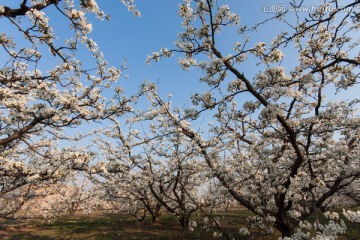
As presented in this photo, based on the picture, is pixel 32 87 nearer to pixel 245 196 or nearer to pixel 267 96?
pixel 267 96

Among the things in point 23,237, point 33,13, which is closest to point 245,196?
point 33,13

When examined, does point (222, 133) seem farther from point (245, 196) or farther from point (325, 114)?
point (325, 114)

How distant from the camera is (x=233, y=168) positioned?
12555mm

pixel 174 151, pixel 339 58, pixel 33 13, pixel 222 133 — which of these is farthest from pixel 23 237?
pixel 339 58

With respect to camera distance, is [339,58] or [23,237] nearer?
[339,58]

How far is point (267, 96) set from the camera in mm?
8148

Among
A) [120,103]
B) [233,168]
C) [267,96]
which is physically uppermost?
[120,103]

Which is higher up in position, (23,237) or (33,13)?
(33,13)

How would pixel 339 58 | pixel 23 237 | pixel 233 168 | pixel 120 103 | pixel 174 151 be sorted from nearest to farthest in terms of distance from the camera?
1. pixel 339 58
2. pixel 120 103
3. pixel 233 168
4. pixel 174 151
5. pixel 23 237

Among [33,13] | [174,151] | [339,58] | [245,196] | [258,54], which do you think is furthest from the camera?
[174,151]

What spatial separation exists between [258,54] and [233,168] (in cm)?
627

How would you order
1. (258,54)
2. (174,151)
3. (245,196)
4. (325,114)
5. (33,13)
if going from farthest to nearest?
(174,151), (245,196), (325,114), (258,54), (33,13)

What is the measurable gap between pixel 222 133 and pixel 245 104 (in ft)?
18.2

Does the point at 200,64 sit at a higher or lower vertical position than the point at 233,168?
higher
